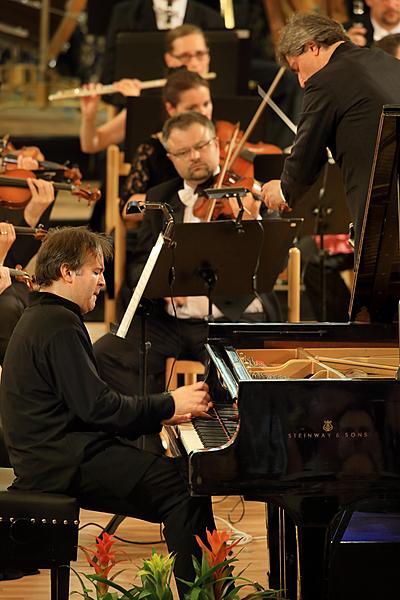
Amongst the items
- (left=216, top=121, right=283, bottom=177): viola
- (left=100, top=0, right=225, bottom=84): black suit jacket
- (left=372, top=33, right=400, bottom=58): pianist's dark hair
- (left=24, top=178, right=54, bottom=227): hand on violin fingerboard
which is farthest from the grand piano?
(left=100, top=0, right=225, bottom=84): black suit jacket

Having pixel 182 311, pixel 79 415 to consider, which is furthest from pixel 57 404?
pixel 182 311

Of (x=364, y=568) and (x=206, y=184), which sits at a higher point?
(x=206, y=184)

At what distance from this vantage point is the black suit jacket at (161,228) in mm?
4734

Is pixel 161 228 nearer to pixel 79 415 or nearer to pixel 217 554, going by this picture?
pixel 79 415

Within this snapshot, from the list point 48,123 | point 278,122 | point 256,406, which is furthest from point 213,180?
point 48,123

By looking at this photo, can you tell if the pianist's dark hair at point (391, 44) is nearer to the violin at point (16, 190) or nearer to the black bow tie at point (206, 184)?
the black bow tie at point (206, 184)

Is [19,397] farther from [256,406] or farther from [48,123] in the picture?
[48,123]

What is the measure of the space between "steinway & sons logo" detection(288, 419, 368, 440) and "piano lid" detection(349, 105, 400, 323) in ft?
1.92

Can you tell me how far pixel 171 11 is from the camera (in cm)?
722

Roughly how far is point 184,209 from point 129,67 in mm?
2128

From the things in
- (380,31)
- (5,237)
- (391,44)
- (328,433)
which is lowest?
(328,433)

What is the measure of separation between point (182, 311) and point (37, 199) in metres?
0.69

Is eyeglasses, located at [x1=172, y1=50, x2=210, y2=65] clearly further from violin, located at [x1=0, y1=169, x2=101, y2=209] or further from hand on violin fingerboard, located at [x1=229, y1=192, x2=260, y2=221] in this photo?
hand on violin fingerboard, located at [x1=229, y1=192, x2=260, y2=221]

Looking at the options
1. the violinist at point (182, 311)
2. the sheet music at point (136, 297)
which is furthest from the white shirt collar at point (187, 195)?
the sheet music at point (136, 297)
